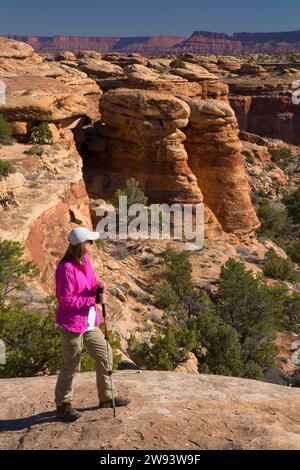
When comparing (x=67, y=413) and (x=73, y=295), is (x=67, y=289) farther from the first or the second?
(x=67, y=413)

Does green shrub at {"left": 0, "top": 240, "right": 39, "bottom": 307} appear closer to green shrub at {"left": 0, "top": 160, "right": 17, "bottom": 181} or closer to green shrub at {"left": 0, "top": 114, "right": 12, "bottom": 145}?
green shrub at {"left": 0, "top": 160, "right": 17, "bottom": 181}

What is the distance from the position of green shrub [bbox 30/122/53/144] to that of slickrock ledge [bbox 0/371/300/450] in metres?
13.9

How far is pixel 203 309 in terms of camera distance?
1448cm

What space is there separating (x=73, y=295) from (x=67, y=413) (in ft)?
3.81

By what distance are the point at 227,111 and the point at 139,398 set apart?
21332mm

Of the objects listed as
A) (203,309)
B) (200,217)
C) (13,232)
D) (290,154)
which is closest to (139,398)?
(13,232)

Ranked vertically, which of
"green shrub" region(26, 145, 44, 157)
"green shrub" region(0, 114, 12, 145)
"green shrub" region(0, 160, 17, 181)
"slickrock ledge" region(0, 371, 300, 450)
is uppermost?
"green shrub" region(0, 114, 12, 145)

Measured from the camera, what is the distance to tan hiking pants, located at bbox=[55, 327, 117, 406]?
470 centimetres

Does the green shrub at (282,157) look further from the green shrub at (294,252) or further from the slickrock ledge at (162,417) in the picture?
the slickrock ledge at (162,417)

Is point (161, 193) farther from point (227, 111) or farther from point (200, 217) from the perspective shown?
point (227, 111)

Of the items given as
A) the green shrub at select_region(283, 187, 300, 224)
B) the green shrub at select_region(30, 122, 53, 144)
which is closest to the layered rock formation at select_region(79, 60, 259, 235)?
the green shrub at select_region(30, 122, 53, 144)

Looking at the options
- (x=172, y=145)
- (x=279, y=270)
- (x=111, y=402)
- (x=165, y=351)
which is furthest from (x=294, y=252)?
(x=111, y=402)

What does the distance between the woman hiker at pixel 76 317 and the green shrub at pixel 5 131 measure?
14027 mm

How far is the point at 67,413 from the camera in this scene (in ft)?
15.5
